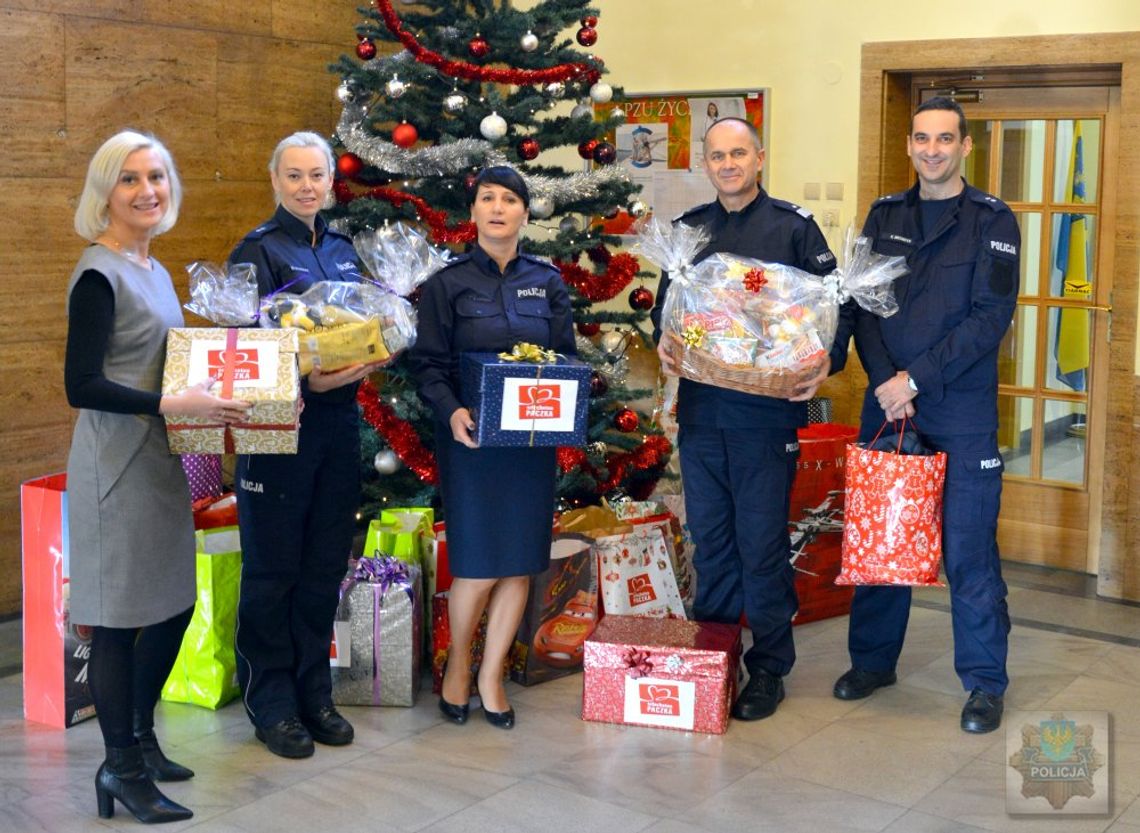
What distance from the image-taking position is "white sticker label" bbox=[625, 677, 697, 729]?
12.4 ft

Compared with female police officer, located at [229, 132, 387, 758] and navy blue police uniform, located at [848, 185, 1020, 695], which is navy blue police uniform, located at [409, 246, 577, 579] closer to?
female police officer, located at [229, 132, 387, 758]

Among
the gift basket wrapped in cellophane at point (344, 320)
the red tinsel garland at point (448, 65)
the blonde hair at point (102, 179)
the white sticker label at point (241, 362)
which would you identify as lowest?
the white sticker label at point (241, 362)

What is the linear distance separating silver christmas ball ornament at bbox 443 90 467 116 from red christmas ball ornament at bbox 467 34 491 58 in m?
0.14

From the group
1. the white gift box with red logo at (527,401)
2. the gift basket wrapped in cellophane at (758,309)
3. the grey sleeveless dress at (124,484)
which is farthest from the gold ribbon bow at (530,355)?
the grey sleeveless dress at (124,484)

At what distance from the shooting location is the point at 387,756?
3.63 meters

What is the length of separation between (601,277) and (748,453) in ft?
3.90

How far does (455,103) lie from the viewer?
4.54 metres

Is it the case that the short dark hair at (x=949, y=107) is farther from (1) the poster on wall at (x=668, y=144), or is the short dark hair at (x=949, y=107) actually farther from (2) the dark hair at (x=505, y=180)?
(1) the poster on wall at (x=668, y=144)

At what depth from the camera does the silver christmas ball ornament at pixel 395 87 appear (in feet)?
14.9

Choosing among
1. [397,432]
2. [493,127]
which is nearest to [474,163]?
[493,127]

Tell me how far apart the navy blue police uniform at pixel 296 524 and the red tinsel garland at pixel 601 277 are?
1.27m

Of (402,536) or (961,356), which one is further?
(402,536)

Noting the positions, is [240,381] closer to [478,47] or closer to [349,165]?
[349,165]

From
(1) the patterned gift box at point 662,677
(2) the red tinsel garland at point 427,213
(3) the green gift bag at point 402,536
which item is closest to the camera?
(1) the patterned gift box at point 662,677
